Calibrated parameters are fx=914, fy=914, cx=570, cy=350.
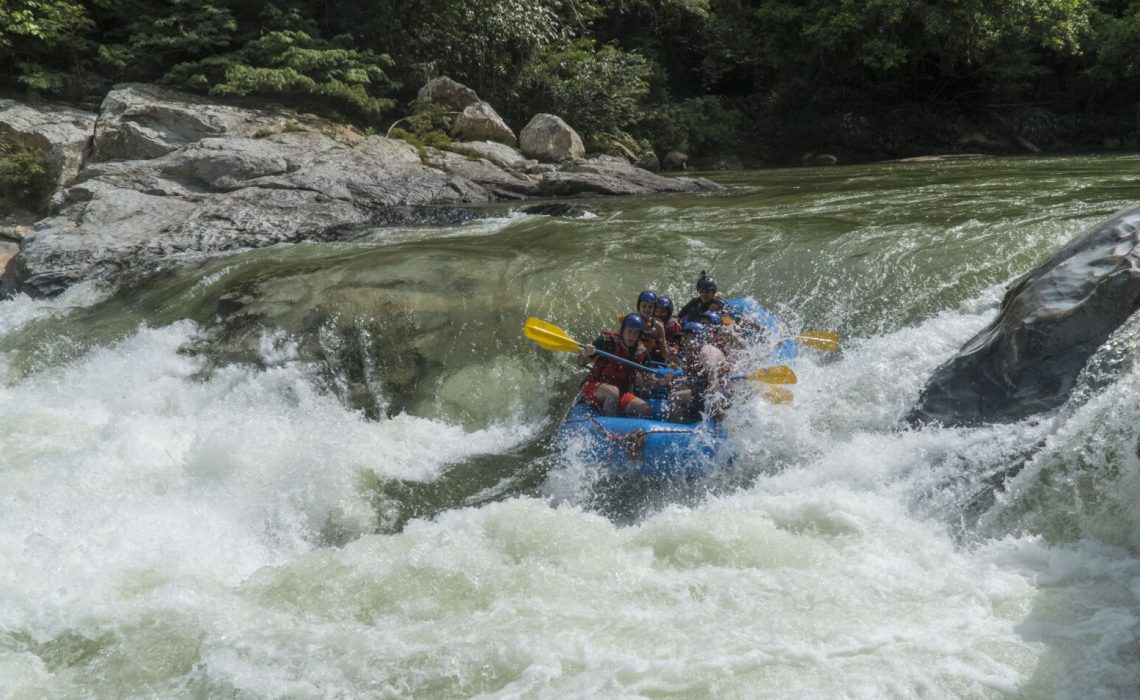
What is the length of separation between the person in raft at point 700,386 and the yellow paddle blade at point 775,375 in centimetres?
24

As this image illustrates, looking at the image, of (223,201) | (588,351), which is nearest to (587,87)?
(223,201)

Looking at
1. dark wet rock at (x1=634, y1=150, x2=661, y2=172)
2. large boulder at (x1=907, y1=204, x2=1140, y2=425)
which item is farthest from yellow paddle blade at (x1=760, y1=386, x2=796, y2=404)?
dark wet rock at (x1=634, y1=150, x2=661, y2=172)

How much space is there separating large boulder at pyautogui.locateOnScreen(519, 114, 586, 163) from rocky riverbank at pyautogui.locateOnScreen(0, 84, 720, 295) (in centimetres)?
50

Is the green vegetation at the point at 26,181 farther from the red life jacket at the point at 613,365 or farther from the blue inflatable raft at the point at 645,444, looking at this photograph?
the blue inflatable raft at the point at 645,444

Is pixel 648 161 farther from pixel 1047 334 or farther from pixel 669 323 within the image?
pixel 1047 334

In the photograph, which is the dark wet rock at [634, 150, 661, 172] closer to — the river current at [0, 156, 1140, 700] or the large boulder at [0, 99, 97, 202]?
the river current at [0, 156, 1140, 700]

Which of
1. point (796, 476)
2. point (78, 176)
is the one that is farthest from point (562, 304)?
point (78, 176)

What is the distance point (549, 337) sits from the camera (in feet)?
20.5

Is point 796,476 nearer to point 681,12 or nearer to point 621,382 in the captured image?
point 621,382

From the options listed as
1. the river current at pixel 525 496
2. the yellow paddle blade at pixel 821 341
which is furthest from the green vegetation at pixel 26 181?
the yellow paddle blade at pixel 821 341

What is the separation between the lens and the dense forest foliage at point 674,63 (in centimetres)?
1438

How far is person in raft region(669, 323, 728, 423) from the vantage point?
226 inches

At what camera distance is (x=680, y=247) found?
8570mm

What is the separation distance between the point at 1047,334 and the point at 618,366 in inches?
101
